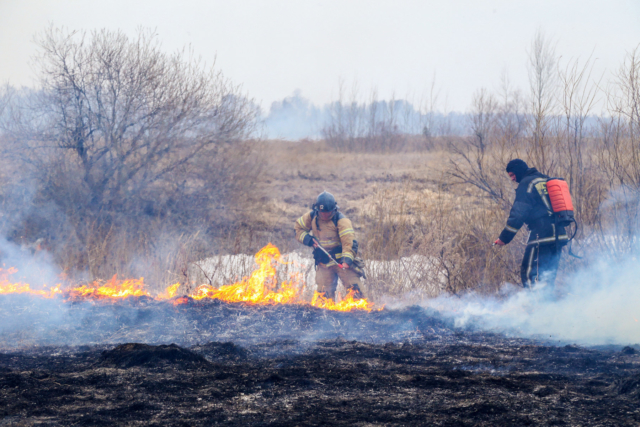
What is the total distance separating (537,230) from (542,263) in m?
0.46

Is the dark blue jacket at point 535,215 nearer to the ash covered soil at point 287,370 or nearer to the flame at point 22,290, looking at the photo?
the ash covered soil at point 287,370

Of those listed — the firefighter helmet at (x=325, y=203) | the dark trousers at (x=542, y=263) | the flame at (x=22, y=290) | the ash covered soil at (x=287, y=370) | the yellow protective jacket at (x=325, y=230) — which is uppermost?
the firefighter helmet at (x=325, y=203)

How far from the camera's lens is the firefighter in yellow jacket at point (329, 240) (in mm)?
7984

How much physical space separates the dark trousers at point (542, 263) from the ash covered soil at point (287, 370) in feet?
3.85

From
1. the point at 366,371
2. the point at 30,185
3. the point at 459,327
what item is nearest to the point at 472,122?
the point at 459,327

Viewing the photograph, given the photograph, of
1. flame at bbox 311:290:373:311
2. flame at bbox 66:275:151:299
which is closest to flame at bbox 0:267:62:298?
flame at bbox 66:275:151:299

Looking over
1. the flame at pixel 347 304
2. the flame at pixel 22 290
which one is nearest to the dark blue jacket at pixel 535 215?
the flame at pixel 347 304

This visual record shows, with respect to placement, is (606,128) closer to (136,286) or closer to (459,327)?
(459,327)

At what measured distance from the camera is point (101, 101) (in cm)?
1507

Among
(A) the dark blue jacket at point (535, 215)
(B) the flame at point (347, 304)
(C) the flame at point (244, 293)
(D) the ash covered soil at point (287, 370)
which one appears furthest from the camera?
(C) the flame at point (244, 293)

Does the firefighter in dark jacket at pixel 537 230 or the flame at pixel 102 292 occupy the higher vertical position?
the firefighter in dark jacket at pixel 537 230

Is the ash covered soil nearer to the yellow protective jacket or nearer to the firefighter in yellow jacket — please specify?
the firefighter in yellow jacket

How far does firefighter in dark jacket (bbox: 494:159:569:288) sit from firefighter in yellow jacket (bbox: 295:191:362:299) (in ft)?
7.39

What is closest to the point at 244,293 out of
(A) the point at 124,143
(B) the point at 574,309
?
(B) the point at 574,309
